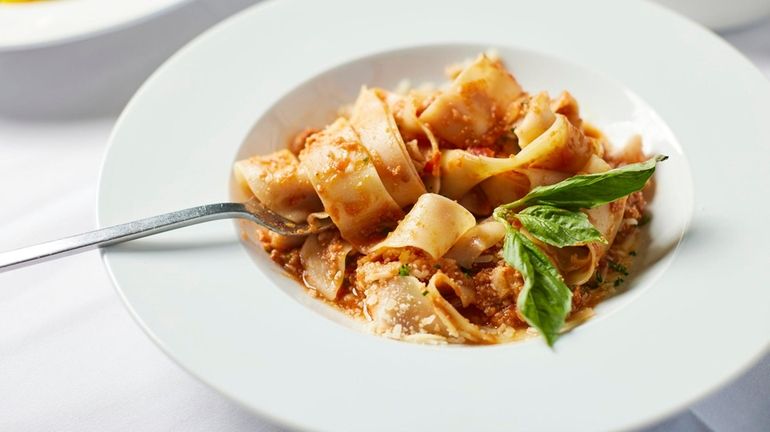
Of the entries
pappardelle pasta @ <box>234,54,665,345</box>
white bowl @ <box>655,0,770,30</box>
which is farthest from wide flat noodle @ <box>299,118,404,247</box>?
white bowl @ <box>655,0,770,30</box>

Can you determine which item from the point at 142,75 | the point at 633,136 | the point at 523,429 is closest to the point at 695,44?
the point at 633,136

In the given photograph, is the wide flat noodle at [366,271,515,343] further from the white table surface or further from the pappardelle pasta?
the white table surface

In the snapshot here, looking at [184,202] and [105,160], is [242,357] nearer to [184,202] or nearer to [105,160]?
[184,202]

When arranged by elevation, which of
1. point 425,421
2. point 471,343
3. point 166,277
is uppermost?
point 166,277

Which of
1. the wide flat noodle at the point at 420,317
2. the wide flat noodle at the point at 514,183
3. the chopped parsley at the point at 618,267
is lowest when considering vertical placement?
the chopped parsley at the point at 618,267

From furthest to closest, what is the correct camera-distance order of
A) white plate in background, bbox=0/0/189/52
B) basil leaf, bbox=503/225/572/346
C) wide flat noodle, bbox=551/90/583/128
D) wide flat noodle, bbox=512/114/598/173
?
1. white plate in background, bbox=0/0/189/52
2. wide flat noodle, bbox=551/90/583/128
3. wide flat noodle, bbox=512/114/598/173
4. basil leaf, bbox=503/225/572/346

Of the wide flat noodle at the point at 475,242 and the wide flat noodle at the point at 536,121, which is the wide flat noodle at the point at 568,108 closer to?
the wide flat noodle at the point at 536,121

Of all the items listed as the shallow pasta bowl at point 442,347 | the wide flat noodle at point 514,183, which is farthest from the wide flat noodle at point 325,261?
the wide flat noodle at point 514,183
